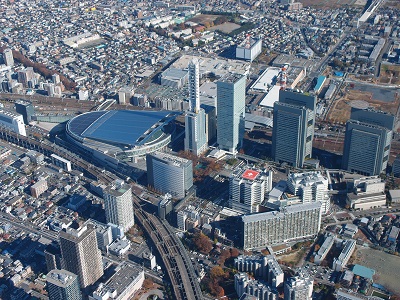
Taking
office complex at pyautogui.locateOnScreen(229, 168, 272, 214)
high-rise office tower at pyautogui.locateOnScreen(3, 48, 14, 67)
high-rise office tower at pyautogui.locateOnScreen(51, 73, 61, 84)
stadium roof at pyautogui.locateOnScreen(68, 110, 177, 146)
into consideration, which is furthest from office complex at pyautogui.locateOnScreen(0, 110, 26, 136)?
office complex at pyautogui.locateOnScreen(229, 168, 272, 214)

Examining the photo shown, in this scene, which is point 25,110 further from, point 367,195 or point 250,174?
point 367,195

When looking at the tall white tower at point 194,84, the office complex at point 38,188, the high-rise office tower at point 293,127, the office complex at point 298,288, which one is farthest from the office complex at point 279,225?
the office complex at point 38,188

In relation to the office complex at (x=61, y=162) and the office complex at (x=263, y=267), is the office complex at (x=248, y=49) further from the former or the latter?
the office complex at (x=263, y=267)

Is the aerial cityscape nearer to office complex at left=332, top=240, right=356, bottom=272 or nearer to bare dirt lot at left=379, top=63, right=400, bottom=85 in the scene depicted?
office complex at left=332, top=240, right=356, bottom=272

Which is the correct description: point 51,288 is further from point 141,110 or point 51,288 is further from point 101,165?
point 141,110

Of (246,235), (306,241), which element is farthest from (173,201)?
(306,241)

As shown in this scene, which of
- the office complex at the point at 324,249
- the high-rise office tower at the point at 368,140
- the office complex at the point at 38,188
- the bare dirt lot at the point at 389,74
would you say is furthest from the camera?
the bare dirt lot at the point at 389,74

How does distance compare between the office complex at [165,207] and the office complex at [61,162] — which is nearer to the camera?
the office complex at [165,207]
